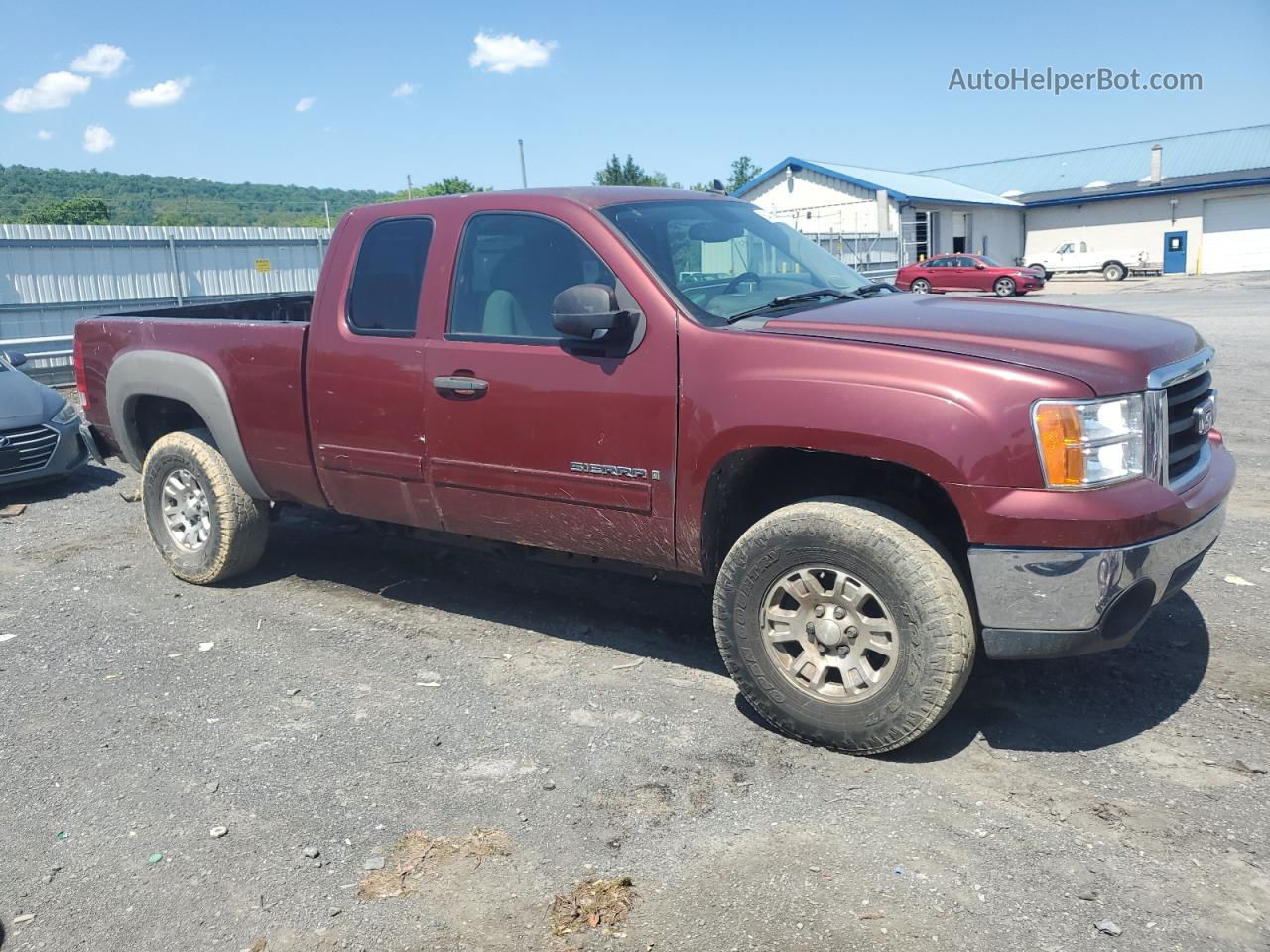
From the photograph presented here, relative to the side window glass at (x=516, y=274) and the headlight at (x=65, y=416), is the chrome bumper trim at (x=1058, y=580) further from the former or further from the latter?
the headlight at (x=65, y=416)

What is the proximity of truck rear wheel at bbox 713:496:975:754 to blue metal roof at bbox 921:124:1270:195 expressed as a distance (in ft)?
170

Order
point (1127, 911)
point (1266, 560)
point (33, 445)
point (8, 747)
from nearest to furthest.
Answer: point (1127, 911), point (8, 747), point (1266, 560), point (33, 445)

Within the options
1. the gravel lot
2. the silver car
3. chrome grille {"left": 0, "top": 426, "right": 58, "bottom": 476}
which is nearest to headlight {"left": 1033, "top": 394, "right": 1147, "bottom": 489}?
the gravel lot

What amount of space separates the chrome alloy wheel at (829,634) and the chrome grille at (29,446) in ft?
23.6

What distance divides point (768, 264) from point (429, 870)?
9.38ft

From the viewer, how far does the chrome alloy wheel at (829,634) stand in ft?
12.0

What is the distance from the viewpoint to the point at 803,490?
4.10 metres

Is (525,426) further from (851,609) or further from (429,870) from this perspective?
(429,870)

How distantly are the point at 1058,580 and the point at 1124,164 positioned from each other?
58.6 meters

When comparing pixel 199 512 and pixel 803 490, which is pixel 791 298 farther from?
pixel 199 512

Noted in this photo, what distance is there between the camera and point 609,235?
4312 millimetres

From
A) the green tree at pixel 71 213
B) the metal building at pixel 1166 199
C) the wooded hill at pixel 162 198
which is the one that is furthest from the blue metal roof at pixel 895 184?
the green tree at pixel 71 213

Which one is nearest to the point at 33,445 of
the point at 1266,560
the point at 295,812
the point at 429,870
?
the point at 295,812

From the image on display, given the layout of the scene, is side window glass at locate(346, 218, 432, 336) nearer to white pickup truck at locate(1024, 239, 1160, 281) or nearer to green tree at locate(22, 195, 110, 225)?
white pickup truck at locate(1024, 239, 1160, 281)
